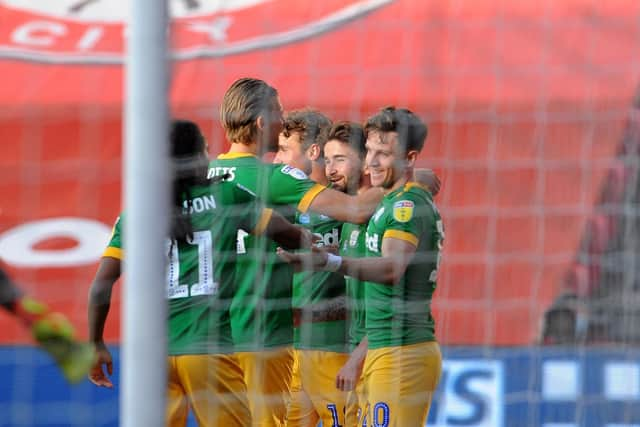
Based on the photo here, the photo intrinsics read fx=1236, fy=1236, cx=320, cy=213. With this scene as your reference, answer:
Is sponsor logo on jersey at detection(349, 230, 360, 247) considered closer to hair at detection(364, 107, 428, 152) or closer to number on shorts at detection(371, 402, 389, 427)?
hair at detection(364, 107, 428, 152)

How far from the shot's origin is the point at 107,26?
6.36 metres

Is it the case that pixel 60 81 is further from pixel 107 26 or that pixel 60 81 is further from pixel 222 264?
pixel 222 264

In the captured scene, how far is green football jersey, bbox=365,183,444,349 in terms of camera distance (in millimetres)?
3693

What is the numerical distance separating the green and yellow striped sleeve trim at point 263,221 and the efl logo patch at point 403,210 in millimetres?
394

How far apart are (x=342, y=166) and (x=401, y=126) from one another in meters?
0.58

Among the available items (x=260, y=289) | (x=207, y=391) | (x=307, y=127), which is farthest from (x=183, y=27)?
(x=207, y=391)

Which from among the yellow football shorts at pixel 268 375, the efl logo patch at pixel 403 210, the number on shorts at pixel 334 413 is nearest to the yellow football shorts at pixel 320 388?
the number on shorts at pixel 334 413

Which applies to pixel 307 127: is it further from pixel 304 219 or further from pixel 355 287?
pixel 355 287

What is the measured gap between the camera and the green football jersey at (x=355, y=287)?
4.28 metres

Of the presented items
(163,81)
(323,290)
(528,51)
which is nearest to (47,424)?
(323,290)

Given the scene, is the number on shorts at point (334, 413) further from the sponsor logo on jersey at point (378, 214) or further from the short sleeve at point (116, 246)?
the short sleeve at point (116, 246)

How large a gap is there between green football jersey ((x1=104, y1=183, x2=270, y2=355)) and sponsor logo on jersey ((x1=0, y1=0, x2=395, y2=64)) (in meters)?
1.46

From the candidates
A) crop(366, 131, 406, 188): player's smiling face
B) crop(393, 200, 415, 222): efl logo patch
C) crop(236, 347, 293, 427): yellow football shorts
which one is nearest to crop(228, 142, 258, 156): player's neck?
crop(366, 131, 406, 188): player's smiling face

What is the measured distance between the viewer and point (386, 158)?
12.5 ft
